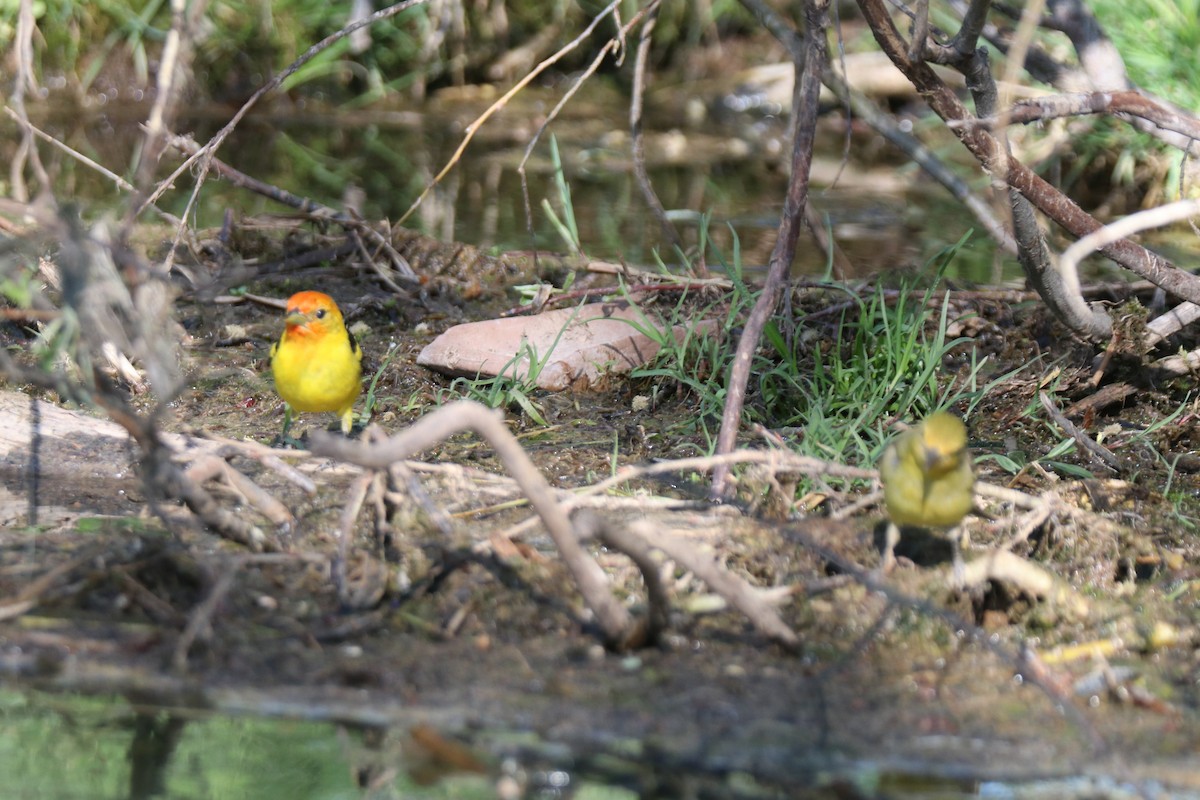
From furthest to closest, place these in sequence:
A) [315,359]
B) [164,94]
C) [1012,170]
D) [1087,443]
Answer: [1087,443] < [315,359] < [1012,170] < [164,94]

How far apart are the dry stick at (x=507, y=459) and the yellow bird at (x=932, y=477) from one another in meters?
0.78

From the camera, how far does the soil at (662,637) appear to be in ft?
8.96

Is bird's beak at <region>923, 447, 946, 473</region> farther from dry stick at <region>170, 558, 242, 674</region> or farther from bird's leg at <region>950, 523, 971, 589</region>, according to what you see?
dry stick at <region>170, 558, 242, 674</region>

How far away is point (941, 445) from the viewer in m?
3.12

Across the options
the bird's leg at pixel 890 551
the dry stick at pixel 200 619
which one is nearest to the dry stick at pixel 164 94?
the dry stick at pixel 200 619

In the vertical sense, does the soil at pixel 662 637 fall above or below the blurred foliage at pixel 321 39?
below

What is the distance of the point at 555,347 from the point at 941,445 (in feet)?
6.45

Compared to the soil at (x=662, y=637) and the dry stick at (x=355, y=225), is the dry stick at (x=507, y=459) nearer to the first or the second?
the soil at (x=662, y=637)

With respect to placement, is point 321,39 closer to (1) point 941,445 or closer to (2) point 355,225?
(2) point 355,225

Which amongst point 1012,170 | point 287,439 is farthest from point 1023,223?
point 287,439

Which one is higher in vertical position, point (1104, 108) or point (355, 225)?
point (1104, 108)

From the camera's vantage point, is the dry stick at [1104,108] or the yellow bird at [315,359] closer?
the dry stick at [1104,108]

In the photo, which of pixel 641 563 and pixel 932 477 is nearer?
pixel 641 563

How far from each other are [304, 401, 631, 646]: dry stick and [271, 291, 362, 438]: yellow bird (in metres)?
1.23
